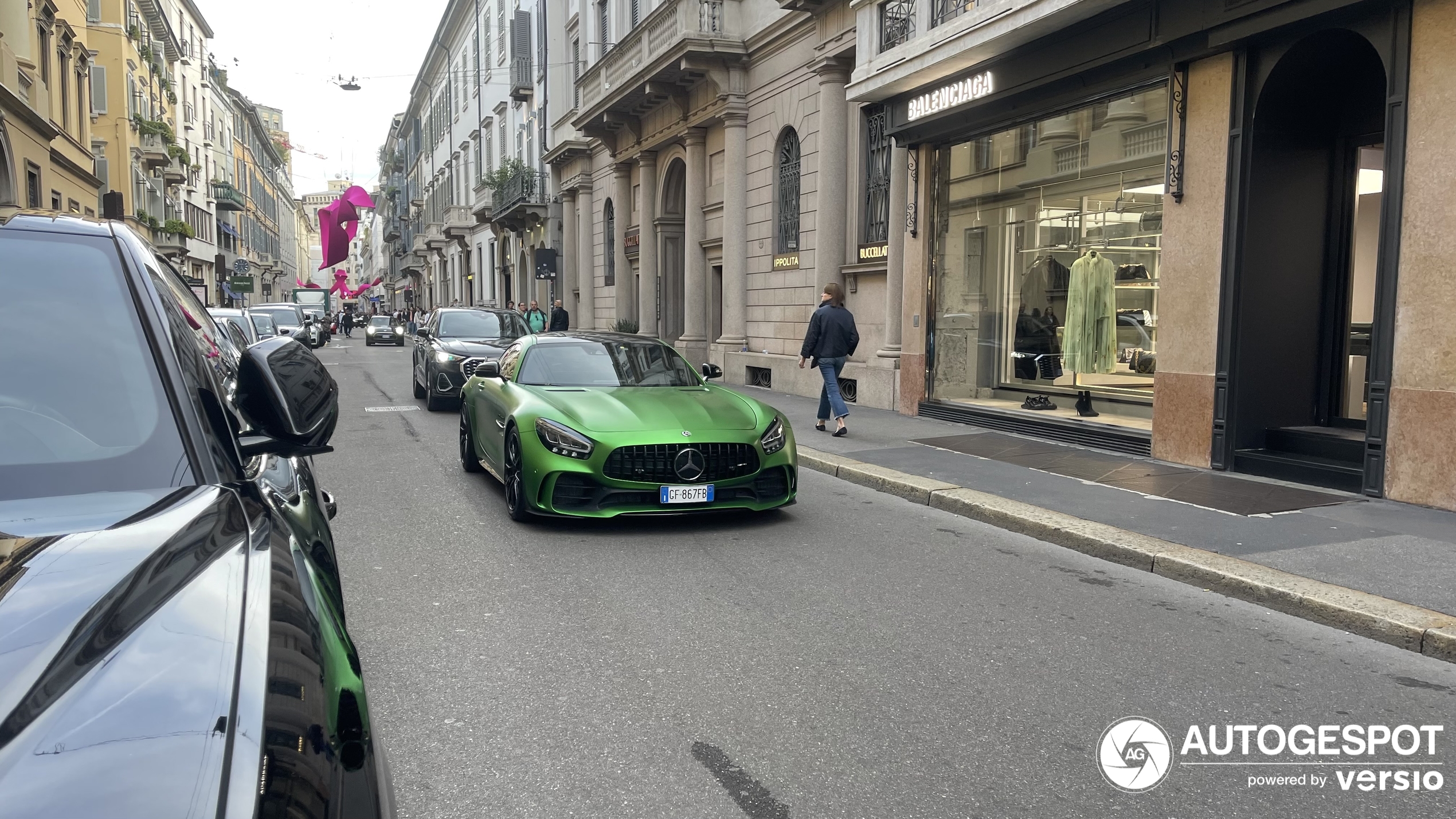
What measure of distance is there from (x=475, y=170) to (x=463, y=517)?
4846 cm

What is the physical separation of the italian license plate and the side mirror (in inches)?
186

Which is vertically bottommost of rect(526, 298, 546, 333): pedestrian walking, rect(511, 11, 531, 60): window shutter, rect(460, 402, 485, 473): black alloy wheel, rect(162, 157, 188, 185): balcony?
rect(460, 402, 485, 473): black alloy wheel

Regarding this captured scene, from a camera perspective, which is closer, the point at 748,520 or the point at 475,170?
the point at 748,520

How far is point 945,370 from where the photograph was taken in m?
14.5

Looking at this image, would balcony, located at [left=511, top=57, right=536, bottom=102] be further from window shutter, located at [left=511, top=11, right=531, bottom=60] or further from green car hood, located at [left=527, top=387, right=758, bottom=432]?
green car hood, located at [left=527, top=387, right=758, bottom=432]

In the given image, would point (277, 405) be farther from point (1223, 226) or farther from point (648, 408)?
point (1223, 226)

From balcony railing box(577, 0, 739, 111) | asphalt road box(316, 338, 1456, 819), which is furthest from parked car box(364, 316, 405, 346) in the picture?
asphalt road box(316, 338, 1456, 819)

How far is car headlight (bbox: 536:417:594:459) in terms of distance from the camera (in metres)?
7.16

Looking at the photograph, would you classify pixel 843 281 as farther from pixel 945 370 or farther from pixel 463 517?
pixel 463 517

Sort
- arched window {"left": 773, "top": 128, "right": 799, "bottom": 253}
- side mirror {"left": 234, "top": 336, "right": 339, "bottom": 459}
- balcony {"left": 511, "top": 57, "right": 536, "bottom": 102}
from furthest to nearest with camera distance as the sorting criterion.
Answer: balcony {"left": 511, "top": 57, "right": 536, "bottom": 102} → arched window {"left": 773, "top": 128, "right": 799, "bottom": 253} → side mirror {"left": 234, "top": 336, "right": 339, "bottom": 459}

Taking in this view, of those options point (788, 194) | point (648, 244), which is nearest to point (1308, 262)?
point (788, 194)

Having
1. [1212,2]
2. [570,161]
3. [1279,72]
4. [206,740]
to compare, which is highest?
[570,161]

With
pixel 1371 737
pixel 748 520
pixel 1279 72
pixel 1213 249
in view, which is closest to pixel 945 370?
pixel 1213 249

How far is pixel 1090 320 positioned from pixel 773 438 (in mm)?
6418
